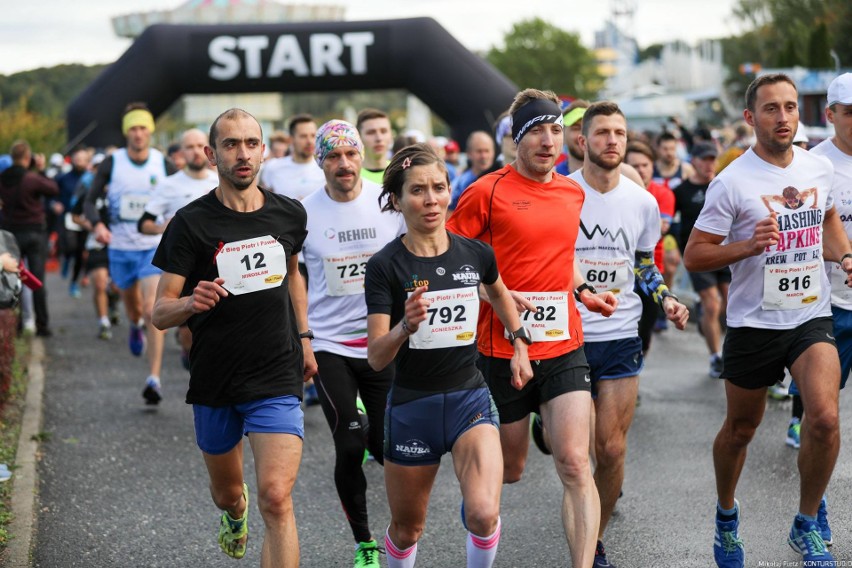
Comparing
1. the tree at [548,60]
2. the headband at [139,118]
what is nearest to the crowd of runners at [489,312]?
the headband at [139,118]

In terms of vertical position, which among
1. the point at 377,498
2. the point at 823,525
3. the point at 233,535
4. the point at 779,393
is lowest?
the point at 779,393

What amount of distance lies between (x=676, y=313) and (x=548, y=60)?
4229 inches

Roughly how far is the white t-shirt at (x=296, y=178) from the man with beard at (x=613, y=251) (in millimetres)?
4410

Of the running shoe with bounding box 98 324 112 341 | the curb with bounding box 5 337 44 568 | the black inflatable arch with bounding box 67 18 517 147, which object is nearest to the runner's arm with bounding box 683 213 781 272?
the curb with bounding box 5 337 44 568

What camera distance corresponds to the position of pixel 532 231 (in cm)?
539

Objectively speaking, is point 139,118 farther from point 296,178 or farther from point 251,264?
point 251,264

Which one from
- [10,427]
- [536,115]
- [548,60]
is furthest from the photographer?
[548,60]

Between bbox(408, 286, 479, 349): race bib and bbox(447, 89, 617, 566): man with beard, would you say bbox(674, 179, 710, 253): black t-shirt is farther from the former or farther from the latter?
bbox(408, 286, 479, 349): race bib

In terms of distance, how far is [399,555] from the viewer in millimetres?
5074

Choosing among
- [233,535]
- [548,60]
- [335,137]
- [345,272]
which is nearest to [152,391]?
[345,272]

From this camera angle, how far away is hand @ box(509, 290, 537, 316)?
524 cm

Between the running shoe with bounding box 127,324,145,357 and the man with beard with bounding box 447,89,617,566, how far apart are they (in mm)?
7064

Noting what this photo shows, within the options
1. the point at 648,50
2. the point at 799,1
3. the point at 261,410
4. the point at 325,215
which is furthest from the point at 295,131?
the point at 648,50

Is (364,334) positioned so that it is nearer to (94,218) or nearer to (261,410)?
(261,410)
